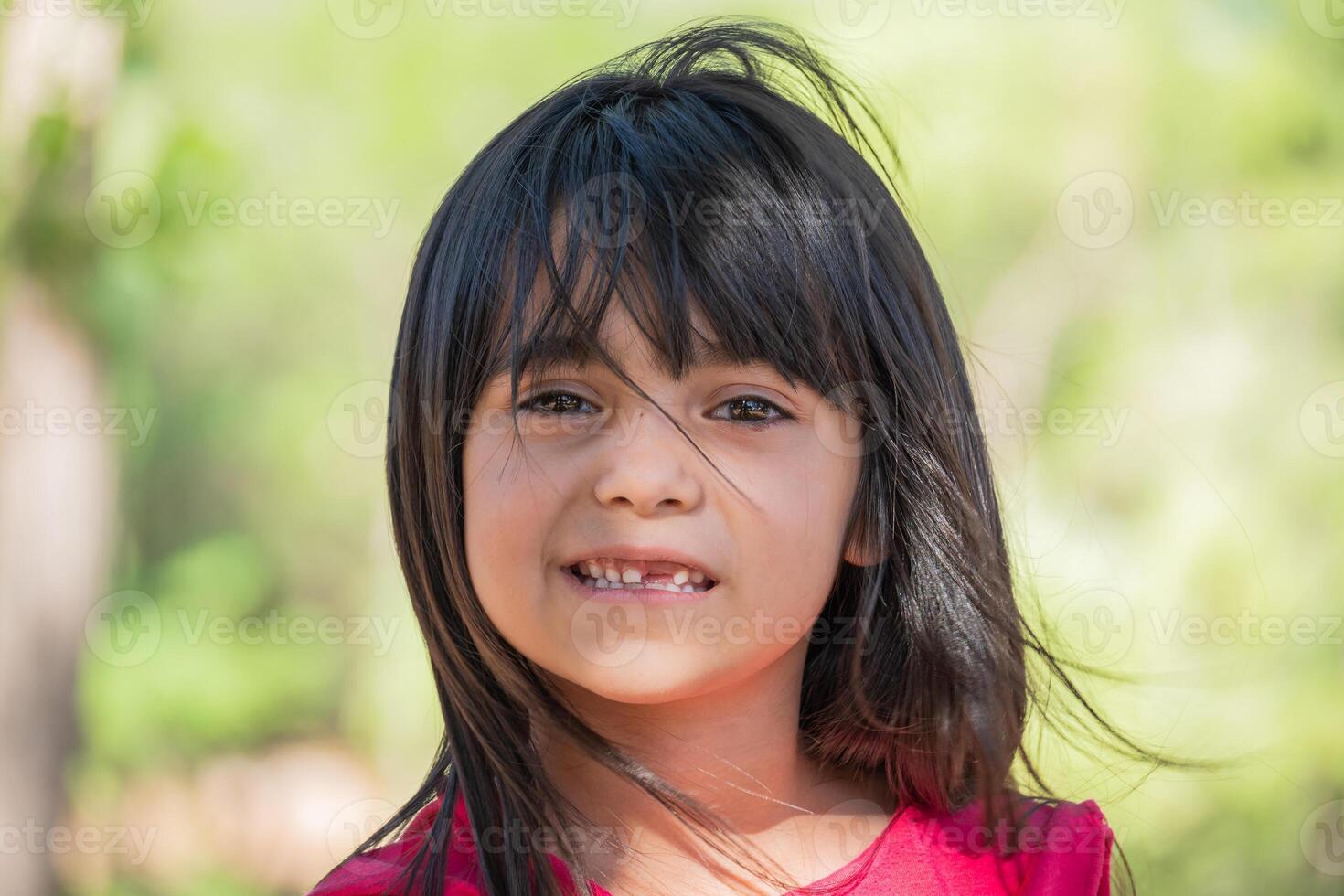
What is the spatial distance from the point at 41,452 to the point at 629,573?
9.75 ft

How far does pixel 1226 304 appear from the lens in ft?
14.3

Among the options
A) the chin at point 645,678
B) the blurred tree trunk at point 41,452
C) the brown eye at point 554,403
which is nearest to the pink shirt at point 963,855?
the chin at point 645,678

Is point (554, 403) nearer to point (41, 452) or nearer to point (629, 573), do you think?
point (629, 573)

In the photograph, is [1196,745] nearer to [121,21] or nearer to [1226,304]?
[1226,304]

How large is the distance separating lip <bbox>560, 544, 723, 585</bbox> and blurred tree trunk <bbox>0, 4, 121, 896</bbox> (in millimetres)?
2906

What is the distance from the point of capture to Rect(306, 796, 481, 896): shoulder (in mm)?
1486

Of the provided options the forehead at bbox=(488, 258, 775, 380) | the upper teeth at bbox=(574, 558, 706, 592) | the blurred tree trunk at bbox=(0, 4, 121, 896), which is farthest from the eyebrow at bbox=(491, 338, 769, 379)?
the blurred tree trunk at bbox=(0, 4, 121, 896)

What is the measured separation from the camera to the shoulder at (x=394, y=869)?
1.49 m

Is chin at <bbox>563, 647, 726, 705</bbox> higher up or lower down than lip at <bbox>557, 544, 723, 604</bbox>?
lower down

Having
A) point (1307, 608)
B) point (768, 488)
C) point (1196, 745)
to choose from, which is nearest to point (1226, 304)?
A: point (1307, 608)

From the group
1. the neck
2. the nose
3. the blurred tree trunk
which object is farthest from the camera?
the blurred tree trunk

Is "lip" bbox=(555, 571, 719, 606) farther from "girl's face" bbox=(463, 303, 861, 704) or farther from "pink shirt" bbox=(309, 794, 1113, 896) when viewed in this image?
"pink shirt" bbox=(309, 794, 1113, 896)

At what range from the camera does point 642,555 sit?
1.43 metres

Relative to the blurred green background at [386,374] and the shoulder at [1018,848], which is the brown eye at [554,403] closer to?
the shoulder at [1018,848]
